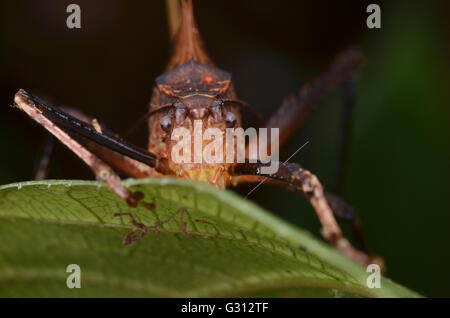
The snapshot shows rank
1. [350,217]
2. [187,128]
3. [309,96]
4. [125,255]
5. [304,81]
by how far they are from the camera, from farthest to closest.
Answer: [304,81] < [309,96] < [350,217] < [187,128] < [125,255]

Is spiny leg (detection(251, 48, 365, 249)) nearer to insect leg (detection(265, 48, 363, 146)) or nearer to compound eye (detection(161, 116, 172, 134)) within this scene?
insect leg (detection(265, 48, 363, 146))

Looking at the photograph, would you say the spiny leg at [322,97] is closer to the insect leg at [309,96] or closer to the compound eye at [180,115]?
the insect leg at [309,96]

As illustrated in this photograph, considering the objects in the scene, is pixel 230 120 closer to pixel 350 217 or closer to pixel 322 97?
pixel 350 217

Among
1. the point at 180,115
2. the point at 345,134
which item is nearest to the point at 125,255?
the point at 180,115

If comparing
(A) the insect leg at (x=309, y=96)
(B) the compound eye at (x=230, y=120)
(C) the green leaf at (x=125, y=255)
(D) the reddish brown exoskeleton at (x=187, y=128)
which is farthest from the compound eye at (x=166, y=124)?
(A) the insect leg at (x=309, y=96)

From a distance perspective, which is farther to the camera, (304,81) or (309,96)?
(304,81)

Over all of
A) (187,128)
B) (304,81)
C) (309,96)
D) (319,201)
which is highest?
(304,81)

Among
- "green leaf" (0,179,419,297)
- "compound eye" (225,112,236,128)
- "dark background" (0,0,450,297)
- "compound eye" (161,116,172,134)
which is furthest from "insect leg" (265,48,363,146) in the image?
"green leaf" (0,179,419,297)
